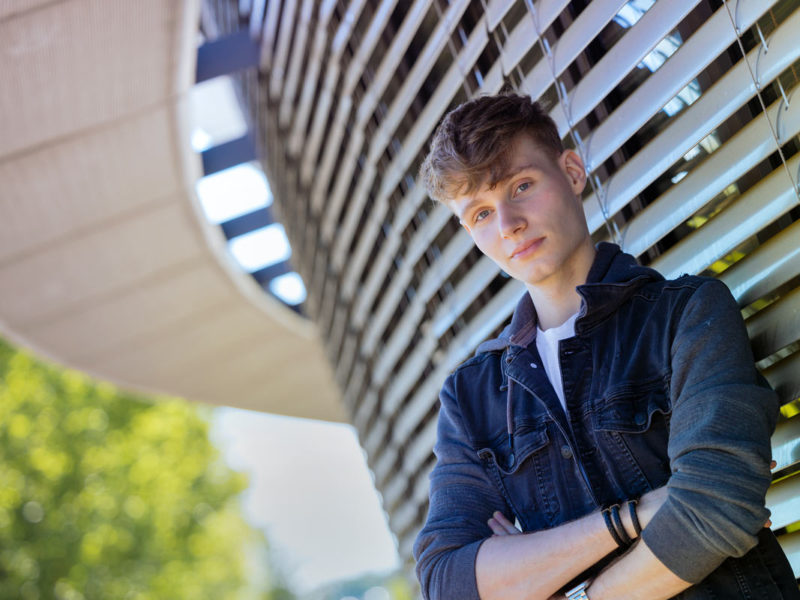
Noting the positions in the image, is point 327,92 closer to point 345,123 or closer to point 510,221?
point 345,123

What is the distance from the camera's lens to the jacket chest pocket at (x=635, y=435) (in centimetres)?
212

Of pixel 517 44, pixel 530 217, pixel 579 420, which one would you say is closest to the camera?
pixel 579 420

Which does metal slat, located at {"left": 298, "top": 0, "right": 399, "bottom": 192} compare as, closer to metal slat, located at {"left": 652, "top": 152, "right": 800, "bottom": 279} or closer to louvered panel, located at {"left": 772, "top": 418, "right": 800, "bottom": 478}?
metal slat, located at {"left": 652, "top": 152, "right": 800, "bottom": 279}

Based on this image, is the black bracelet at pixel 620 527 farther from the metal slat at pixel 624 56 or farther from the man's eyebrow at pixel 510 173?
the metal slat at pixel 624 56

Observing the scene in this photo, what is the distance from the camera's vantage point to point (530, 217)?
92.2 inches

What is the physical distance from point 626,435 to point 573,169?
0.70 meters

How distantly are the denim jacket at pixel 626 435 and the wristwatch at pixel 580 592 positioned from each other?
16cm

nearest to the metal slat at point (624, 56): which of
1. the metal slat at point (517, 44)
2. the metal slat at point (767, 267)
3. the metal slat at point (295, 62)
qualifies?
the metal slat at point (517, 44)

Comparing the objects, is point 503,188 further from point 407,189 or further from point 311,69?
point 311,69

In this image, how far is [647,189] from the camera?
268 centimetres

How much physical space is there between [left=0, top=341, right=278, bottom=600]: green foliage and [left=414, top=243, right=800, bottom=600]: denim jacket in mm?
19636

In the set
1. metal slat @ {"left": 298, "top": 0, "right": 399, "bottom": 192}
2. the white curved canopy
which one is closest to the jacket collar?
metal slat @ {"left": 298, "top": 0, "right": 399, "bottom": 192}

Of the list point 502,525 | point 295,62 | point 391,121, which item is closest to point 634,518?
point 502,525

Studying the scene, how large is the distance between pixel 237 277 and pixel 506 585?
6686 millimetres
